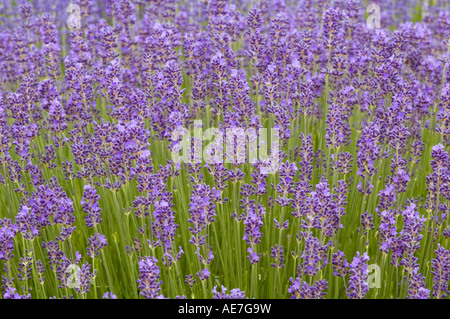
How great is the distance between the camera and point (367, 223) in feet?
10.1

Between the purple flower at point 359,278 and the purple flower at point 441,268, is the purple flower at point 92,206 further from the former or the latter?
the purple flower at point 441,268

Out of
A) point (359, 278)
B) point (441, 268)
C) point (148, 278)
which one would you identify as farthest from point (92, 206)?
point (441, 268)

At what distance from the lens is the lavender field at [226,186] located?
2.80 metres

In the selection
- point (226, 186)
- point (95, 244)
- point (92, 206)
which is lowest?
point (95, 244)

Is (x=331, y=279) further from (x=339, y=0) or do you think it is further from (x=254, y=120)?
(x=339, y=0)

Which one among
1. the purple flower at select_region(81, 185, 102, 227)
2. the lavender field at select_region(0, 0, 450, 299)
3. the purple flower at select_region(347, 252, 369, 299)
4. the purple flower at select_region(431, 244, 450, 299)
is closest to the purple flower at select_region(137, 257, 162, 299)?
the lavender field at select_region(0, 0, 450, 299)

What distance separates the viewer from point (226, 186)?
135 inches

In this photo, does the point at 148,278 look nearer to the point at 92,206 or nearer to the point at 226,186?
the point at 92,206

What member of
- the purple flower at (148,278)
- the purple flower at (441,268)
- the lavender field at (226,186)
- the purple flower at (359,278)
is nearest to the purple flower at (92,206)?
the lavender field at (226,186)

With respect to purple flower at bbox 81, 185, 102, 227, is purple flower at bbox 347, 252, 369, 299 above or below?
below

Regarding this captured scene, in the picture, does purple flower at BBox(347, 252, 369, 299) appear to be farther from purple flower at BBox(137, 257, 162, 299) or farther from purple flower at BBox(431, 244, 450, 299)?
purple flower at BBox(137, 257, 162, 299)

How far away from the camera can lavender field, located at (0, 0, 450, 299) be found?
280 cm

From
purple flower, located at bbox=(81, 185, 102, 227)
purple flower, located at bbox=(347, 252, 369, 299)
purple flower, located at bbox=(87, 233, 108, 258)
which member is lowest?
purple flower, located at bbox=(87, 233, 108, 258)
